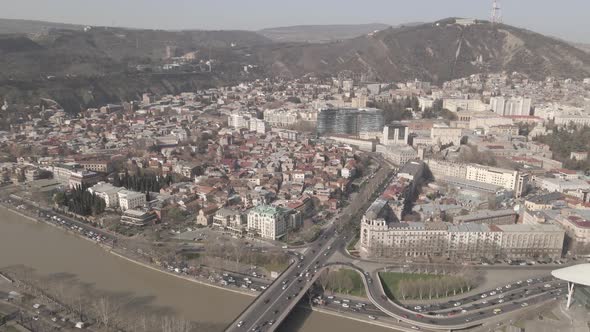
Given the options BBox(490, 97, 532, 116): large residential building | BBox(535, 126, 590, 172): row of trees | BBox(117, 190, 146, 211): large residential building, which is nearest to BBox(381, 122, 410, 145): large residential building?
BBox(535, 126, 590, 172): row of trees

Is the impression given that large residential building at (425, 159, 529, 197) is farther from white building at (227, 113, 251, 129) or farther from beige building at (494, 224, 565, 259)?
white building at (227, 113, 251, 129)

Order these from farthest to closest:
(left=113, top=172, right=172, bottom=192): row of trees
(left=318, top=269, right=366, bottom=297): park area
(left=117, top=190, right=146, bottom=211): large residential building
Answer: (left=113, top=172, right=172, bottom=192): row of trees → (left=117, top=190, right=146, bottom=211): large residential building → (left=318, top=269, right=366, bottom=297): park area

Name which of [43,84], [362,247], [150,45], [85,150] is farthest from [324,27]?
[362,247]

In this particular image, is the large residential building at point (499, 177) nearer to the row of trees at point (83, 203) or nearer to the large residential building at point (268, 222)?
the large residential building at point (268, 222)

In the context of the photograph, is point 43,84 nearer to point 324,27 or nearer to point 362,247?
point 362,247

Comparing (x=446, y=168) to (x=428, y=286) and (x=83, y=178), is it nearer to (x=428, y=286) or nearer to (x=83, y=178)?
(x=428, y=286)

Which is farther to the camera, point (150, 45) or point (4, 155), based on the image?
point (150, 45)

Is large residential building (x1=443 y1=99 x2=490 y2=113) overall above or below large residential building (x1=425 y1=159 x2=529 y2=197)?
above

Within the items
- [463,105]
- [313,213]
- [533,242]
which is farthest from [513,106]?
[313,213]
